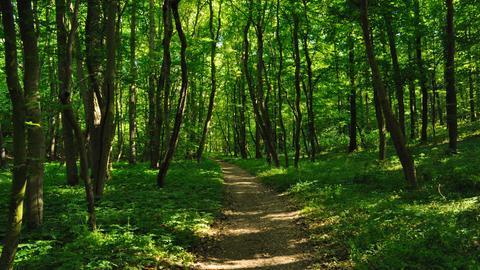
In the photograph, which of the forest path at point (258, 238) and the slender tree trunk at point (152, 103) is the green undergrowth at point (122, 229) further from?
the slender tree trunk at point (152, 103)

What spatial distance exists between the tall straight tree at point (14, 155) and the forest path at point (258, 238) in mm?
3735

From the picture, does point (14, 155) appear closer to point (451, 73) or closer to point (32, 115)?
point (32, 115)

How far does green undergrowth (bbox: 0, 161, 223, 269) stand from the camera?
6.43 meters

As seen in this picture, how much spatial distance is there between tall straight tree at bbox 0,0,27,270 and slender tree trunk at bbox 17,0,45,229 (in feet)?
0.42

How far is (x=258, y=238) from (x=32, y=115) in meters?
5.79

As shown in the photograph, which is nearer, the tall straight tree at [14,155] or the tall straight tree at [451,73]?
the tall straight tree at [14,155]

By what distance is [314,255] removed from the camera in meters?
7.59

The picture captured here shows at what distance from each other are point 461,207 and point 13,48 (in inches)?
383

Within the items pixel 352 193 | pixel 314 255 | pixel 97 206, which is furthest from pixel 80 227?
pixel 352 193

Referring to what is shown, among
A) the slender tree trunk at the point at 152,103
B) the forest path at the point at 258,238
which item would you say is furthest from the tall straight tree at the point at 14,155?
the slender tree trunk at the point at 152,103

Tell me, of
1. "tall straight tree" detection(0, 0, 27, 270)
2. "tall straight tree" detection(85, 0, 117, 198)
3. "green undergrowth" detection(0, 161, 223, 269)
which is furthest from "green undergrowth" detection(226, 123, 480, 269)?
"tall straight tree" detection(85, 0, 117, 198)

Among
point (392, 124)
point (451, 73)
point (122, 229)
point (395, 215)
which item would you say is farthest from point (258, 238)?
point (451, 73)

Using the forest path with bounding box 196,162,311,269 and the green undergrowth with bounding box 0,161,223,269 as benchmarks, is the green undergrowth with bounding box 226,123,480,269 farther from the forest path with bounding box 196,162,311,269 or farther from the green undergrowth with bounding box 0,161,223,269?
the green undergrowth with bounding box 0,161,223,269

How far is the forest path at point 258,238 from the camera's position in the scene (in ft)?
24.4
